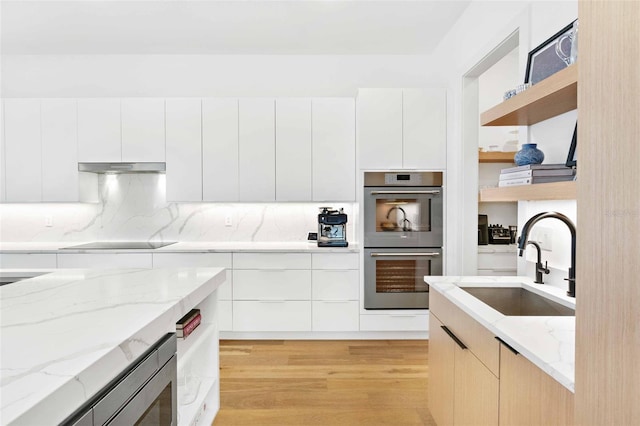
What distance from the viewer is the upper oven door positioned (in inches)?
137

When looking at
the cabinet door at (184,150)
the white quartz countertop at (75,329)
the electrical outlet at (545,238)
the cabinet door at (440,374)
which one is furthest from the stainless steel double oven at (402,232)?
the white quartz countertop at (75,329)

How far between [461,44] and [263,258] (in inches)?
101

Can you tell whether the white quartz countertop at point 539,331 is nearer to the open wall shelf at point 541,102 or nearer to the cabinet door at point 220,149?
the open wall shelf at point 541,102

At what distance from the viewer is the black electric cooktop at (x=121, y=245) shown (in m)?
3.62

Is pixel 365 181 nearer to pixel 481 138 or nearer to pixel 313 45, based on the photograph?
pixel 313 45

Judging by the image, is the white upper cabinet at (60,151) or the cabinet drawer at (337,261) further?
the white upper cabinet at (60,151)

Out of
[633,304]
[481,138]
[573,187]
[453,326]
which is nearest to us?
[633,304]

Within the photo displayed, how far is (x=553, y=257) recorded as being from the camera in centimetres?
187

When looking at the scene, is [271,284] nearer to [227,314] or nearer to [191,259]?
[227,314]

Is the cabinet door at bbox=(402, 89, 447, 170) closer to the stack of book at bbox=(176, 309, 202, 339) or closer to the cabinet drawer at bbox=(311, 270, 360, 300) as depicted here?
the cabinet drawer at bbox=(311, 270, 360, 300)

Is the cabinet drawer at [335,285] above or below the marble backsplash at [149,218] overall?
below

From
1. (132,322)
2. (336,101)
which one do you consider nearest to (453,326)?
(132,322)

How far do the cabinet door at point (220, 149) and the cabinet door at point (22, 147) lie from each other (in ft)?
5.27

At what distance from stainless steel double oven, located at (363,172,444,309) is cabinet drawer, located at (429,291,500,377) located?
4.76ft
